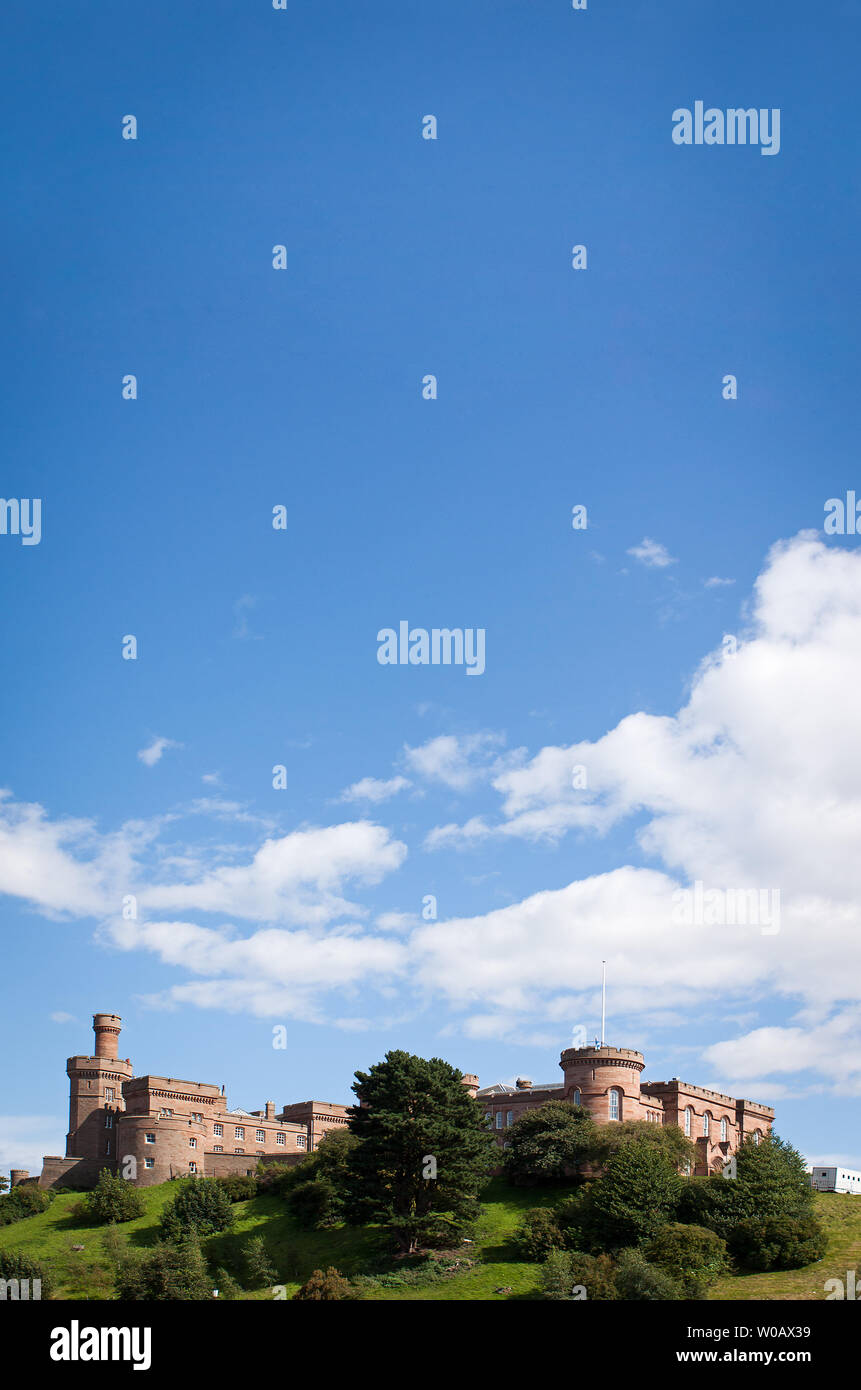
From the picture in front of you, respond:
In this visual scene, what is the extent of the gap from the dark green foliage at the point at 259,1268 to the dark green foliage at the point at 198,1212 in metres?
6.83

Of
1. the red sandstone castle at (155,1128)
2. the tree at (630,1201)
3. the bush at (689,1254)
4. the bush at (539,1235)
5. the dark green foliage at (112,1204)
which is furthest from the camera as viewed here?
the red sandstone castle at (155,1128)

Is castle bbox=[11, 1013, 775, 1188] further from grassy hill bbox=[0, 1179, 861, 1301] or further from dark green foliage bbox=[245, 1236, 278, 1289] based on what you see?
dark green foliage bbox=[245, 1236, 278, 1289]

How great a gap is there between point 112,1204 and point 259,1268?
18.5 m

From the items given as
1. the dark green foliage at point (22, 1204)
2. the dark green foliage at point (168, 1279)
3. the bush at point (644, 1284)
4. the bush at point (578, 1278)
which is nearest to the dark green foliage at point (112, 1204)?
the dark green foliage at point (22, 1204)

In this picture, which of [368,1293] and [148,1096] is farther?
[148,1096]

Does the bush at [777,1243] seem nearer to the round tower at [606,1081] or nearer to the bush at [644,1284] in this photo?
the bush at [644,1284]

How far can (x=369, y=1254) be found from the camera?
6888 centimetres

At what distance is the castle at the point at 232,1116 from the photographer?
8538 cm
